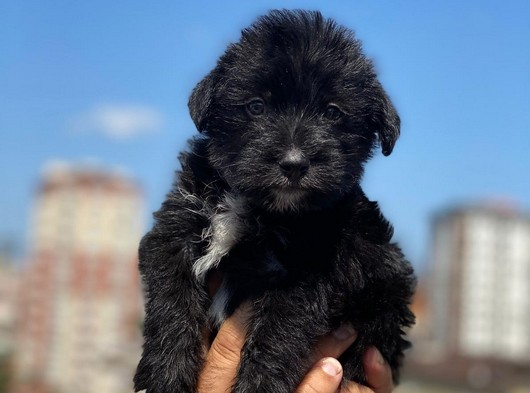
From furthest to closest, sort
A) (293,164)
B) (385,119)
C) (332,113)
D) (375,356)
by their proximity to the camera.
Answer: (375,356)
(385,119)
(332,113)
(293,164)

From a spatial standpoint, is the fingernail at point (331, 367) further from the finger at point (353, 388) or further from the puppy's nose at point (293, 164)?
the puppy's nose at point (293, 164)

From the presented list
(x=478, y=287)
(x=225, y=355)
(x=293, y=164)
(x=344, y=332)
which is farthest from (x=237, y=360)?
(x=478, y=287)

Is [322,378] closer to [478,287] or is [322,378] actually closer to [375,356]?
[375,356]

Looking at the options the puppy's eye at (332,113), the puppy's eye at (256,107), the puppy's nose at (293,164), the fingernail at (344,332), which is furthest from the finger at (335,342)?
the puppy's eye at (256,107)

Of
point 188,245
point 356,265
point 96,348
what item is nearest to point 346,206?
point 356,265

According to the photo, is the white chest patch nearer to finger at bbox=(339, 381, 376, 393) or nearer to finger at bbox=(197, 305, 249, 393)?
finger at bbox=(197, 305, 249, 393)

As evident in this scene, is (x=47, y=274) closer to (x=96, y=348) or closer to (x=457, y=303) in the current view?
(x=96, y=348)

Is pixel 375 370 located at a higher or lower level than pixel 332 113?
lower
